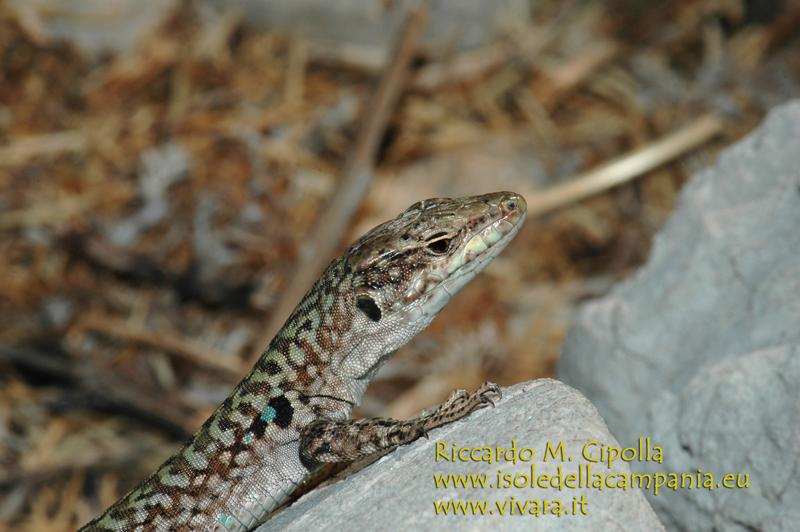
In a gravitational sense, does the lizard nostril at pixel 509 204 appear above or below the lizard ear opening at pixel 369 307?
above

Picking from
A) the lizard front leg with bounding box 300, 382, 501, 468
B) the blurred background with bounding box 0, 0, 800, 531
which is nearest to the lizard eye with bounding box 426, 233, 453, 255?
the lizard front leg with bounding box 300, 382, 501, 468

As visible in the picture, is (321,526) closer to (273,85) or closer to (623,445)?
(623,445)

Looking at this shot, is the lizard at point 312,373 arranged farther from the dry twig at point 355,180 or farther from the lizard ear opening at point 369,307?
the dry twig at point 355,180

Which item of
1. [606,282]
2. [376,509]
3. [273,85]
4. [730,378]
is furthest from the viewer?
[273,85]

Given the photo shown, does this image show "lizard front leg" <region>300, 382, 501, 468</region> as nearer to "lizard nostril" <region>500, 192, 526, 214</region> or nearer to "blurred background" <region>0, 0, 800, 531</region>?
"lizard nostril" <region>500, 192, 526, 214</region>

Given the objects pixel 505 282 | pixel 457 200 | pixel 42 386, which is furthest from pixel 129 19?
pixel 457 200

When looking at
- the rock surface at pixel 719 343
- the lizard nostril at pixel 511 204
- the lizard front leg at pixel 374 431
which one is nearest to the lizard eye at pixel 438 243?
the lizard nostril at pixel 511 204

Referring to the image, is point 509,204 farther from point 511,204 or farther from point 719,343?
point 719,343
